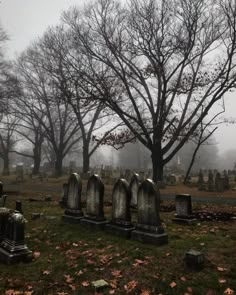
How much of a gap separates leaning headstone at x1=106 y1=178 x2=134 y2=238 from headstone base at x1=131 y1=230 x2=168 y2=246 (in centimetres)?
42

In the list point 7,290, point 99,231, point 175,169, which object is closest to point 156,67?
point 99,231

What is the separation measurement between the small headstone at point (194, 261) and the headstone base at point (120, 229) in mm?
2344

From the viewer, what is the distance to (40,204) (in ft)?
42.8

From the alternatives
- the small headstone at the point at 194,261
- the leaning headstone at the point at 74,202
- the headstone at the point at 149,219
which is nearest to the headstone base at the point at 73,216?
the leaning headstone at the point at 74,202

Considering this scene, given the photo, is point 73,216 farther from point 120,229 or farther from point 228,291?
point 228,291

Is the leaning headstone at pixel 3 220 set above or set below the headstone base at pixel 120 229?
above

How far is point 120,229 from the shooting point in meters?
7.79

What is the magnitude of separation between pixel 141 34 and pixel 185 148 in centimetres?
6661

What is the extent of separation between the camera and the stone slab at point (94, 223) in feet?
27.9

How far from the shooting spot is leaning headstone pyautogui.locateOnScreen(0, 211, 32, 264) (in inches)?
245

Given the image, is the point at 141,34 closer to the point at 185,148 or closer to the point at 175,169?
the point at 175,169

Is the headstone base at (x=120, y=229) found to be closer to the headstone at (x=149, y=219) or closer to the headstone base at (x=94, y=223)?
the headstone at (x=149, y=219)

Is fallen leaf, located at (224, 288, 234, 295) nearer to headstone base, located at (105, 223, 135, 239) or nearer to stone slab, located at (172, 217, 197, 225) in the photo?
headstone base, located at (105, 223, 135, 239)

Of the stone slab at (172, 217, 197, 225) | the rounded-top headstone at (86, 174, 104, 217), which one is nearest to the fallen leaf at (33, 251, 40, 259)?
the rounded-top headstone at (86, 174, 104, 217)
